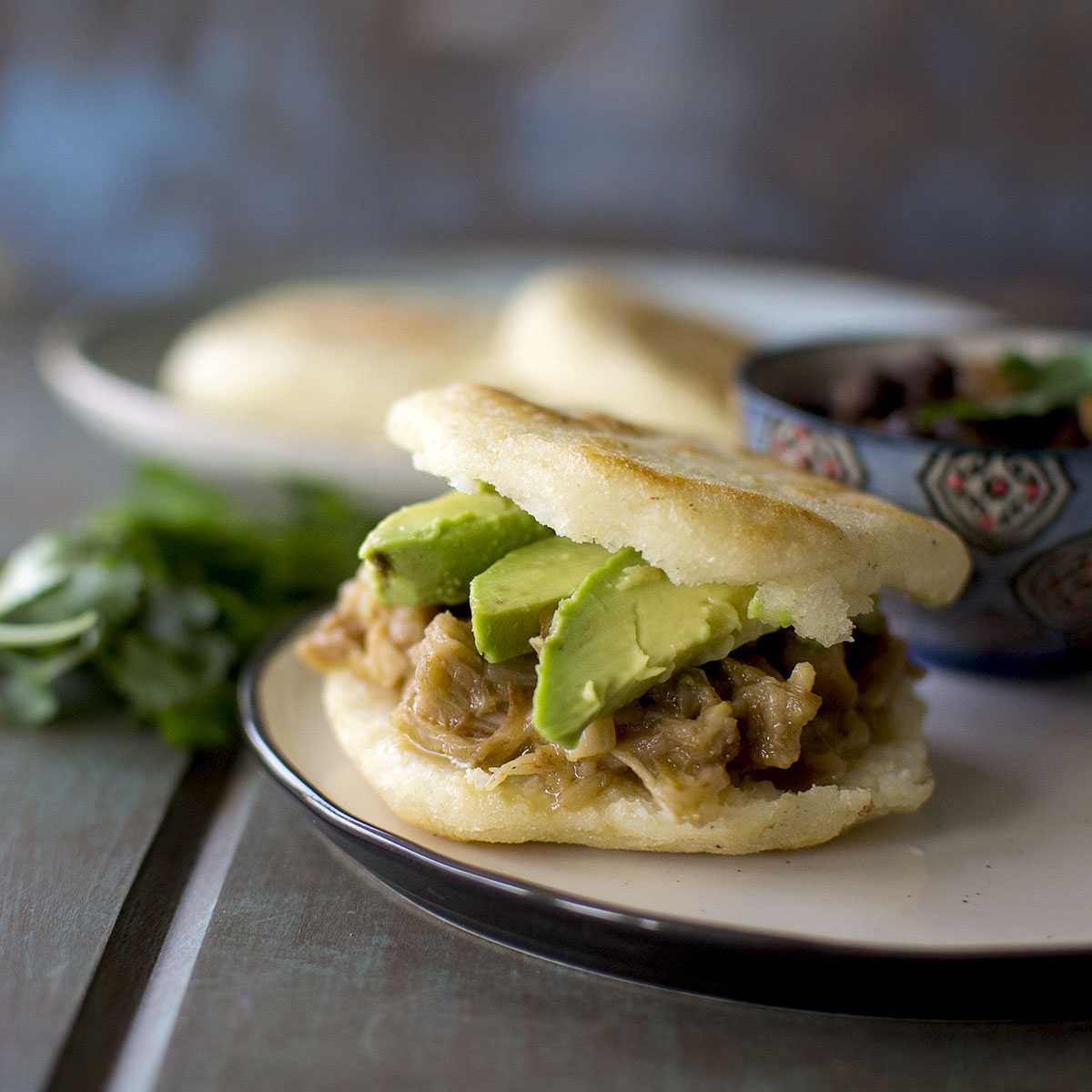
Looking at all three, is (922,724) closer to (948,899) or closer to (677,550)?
(948,899)

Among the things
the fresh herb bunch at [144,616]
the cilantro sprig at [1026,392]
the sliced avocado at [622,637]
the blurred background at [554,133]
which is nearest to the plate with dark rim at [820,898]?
the sliced avocado at [622,637]

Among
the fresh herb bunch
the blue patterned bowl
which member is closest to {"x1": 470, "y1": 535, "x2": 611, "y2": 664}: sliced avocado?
the blue patterned bowl

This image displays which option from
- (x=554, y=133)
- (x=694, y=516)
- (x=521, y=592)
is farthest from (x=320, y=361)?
(x=554, y=133)

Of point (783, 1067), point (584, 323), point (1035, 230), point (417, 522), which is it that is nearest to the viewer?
point (783, 1067)

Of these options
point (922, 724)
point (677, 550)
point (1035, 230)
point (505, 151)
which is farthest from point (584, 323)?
point (1035, 230)

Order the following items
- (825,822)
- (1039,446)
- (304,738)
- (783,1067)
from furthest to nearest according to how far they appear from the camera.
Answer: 1. (1039,446)
2. (304,738)
3. (825,822)
4. (783,1067)

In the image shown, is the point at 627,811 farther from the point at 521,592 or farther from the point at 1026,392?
the point at 1026,392
